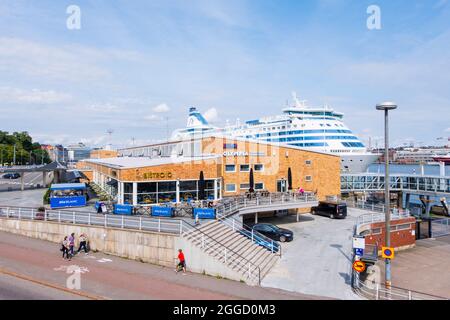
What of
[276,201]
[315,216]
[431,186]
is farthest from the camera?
[431,186]

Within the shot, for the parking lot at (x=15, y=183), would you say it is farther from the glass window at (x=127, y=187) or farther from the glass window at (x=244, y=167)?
the glass window at (x=244, y=167)

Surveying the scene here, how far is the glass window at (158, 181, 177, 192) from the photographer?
77.3ft

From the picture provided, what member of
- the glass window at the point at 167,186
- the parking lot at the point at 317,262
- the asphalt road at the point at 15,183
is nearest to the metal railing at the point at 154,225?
the parking lot at the point at 317,262

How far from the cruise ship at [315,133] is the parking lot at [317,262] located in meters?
39.0

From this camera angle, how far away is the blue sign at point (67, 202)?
22938 mm

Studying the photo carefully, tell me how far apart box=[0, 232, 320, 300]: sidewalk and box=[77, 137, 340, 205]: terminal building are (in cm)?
661

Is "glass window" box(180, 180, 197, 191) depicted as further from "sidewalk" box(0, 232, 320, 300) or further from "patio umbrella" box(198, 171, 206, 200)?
"sidewalk" box(0, 232, 320, 300)

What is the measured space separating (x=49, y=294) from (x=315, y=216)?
2326cm

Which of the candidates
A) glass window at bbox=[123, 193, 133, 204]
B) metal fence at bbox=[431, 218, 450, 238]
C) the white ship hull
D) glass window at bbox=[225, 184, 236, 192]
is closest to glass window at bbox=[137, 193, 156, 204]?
glass window at bbox=[123, 193, 133, 204]

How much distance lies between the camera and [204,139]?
31828 millimetres

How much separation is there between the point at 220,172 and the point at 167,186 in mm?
5029
